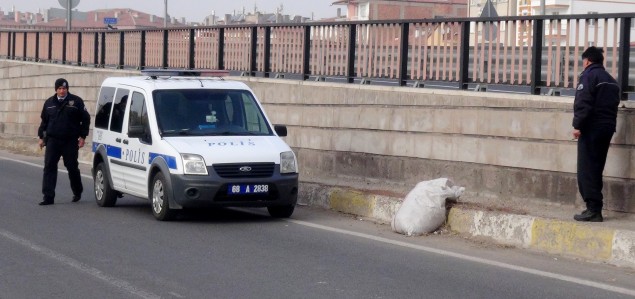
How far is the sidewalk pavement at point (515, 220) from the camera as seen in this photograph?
34.4ft

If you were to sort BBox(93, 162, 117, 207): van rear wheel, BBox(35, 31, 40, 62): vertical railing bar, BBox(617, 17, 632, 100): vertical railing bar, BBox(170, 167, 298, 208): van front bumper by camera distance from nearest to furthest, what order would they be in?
1. BBox(617, 17, 632, 100): vertical railing bar
2. BBox(170, 167, 298, 208): van front bumper
3. BBox(93, 162, 117, 207): van rear wheel
4. BBox(35, 31, 40, 62): vertical railing bar

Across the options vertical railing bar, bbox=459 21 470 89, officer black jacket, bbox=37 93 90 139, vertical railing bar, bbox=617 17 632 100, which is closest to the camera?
vertical railing bar, bbox=617 17 632 100

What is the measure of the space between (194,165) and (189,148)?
0.86 feet

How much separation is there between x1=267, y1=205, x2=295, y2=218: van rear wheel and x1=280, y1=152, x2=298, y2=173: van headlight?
1.59 feet

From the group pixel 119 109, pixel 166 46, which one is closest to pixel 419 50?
pixel 119 109

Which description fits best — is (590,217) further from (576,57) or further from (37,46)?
(37,46)

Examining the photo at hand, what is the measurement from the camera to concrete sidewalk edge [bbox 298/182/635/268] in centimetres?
1036

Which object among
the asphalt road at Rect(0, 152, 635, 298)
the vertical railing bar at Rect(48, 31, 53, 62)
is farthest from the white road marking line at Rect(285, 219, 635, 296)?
the vertical railing bar at Rect(48, 31, 53, 62)

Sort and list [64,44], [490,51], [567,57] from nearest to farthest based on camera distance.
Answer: [567,57]
[490,51]
[64,44]

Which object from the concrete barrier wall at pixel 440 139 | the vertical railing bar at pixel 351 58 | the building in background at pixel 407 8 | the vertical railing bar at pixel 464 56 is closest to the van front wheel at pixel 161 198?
the concrete barrier wall at pixel 440 139

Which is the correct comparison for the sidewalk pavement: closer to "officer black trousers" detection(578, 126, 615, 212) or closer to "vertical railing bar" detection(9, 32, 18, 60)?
"officer black trousers" detection(578, 126, 615, 212)

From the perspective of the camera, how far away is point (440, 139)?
1490 cm

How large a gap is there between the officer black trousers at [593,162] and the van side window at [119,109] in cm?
625

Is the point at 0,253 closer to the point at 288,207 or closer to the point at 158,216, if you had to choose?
the point at 158,216
